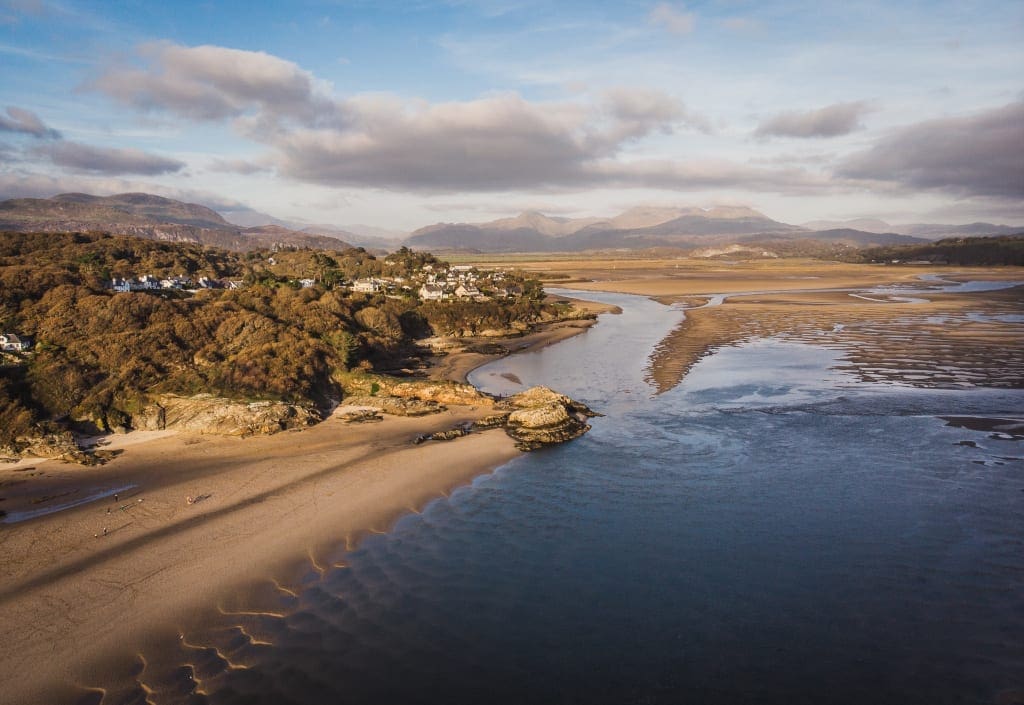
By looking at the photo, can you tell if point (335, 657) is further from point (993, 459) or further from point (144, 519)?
point (993, 459)

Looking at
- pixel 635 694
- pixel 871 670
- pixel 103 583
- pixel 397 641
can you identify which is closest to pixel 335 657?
pixel 397 641

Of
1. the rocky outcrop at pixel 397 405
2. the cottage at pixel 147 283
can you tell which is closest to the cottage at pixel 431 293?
the cottage at pixel 147 283

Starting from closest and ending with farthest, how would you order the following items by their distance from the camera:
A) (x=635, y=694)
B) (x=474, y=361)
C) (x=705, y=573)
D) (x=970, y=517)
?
1. (x=635, y=694)
2. (x=705, y=573)
3. (x=970, y=517)
4. (x=474, y=361)

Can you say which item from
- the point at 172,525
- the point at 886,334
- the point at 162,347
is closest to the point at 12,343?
the point at 162,347

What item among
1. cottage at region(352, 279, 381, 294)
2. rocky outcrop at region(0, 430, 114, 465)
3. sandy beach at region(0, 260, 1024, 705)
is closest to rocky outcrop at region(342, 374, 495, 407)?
sandy beach at region(0, 260, 1024, 705)

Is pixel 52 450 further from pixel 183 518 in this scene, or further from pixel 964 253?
pixel 964 253

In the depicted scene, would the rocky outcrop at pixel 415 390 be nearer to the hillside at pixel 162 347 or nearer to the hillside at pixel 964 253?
the hillside at pixel 162 347
